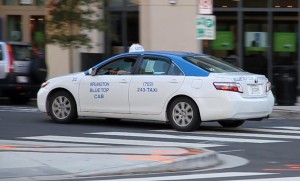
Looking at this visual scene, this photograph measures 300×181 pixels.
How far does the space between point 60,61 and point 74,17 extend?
15.1 feet

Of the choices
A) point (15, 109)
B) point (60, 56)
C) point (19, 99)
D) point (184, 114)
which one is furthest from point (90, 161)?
→ point (60, 56)

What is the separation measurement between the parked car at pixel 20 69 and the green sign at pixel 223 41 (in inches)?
253

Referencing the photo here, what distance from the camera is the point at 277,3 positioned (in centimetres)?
2380

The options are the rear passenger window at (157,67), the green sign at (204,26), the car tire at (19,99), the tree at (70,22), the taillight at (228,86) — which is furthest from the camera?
the tree at (70,22)

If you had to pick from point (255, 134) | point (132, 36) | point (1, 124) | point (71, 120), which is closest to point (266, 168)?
point (255, 134)

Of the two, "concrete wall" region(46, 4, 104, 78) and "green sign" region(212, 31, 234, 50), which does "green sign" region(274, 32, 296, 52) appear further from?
"concrete wall" region(46, 4, 104, 78)

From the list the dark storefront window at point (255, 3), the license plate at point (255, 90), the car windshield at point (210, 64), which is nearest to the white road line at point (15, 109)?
the car windshield at point (210, 64)

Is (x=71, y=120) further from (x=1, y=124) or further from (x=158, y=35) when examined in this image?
(x=158, y=35)

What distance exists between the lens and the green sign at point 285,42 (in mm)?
23828

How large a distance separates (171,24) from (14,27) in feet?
26.2

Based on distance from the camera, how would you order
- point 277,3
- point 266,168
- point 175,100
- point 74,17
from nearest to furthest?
point 266,168
point 175,100
point 74,17
point 277,3

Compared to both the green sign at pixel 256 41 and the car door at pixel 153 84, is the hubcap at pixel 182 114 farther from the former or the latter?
the green sign at pixel 256 41

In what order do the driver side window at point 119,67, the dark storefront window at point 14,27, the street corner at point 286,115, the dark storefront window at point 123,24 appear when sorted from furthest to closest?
1. the dark storefront window at point 14,27
2. the dark storefront window at point 123,24
3. the street corner at point 286,115
4. the driver side window at point 119,67

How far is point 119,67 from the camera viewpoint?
1471 cm
